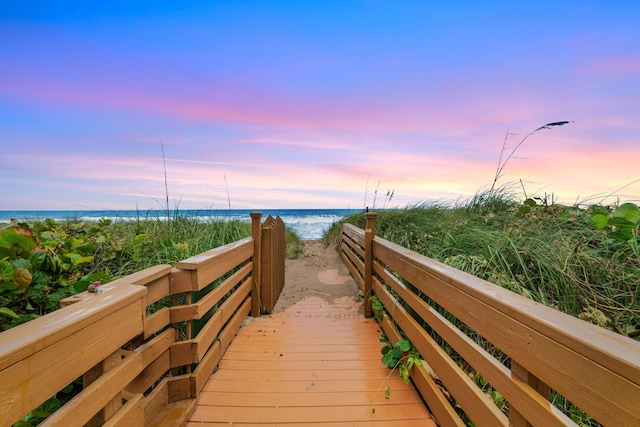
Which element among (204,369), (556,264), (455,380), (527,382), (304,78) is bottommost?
(204,369)

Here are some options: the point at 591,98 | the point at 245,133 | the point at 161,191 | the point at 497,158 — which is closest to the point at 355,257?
the point at 497,158

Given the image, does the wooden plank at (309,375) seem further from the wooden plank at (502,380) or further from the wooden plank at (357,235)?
the wooden plank at (357,235)

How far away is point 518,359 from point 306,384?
1.81 meters

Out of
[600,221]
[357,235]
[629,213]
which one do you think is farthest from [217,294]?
[629,213]

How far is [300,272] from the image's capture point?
7.46 meters

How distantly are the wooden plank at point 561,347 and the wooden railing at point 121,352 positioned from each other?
1506 mm

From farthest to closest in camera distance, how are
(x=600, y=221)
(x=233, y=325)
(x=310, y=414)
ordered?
(x=233, y=325) → (x=600, y=221) → (x=310, y=414)

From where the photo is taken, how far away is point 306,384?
2562 millimetres

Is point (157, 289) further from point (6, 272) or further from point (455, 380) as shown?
point (455, 380)

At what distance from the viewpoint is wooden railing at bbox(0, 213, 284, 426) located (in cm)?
88

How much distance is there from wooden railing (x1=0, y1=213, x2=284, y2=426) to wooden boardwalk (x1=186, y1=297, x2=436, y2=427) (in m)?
0.22

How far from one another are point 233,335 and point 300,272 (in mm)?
4079

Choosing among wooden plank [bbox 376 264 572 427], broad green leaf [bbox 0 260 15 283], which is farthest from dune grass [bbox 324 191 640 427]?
broad green leaf [bbox 0 260 15 283]

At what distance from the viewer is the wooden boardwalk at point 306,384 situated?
2.14 meters
